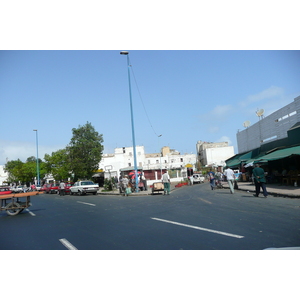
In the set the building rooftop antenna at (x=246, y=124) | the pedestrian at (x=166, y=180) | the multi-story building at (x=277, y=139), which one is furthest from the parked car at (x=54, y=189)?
the building rooftop antenna at (x=246, y=124)

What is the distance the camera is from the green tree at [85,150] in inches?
1767

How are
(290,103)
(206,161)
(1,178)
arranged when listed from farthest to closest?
(1,178), (206,161), (290,103)

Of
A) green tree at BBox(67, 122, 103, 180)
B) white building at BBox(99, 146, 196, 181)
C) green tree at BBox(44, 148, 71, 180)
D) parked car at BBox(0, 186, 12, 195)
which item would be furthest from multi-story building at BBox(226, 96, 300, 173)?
green tree at BBox(44, 148, 71, 180)

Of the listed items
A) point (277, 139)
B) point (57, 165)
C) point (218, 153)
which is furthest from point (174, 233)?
point (218, 153)

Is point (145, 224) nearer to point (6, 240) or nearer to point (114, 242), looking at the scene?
point (114, 242)

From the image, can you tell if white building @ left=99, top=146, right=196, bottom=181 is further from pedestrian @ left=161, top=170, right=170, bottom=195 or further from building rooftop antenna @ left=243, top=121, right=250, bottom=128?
pedestrian @ left=161, top=170, right=170, bottom=195

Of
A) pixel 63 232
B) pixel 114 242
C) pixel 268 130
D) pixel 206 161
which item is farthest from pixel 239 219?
pixel 206 161

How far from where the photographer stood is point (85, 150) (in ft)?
151

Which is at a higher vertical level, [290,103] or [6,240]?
[290,103]

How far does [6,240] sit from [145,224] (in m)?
3.99

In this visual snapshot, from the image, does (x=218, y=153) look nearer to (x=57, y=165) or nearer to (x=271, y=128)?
(x=57, y=165)

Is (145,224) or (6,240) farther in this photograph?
(145,224)

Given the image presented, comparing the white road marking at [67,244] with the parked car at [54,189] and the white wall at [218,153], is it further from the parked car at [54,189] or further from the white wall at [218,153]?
the white wall at [218,153]

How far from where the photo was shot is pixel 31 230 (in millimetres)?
8961
